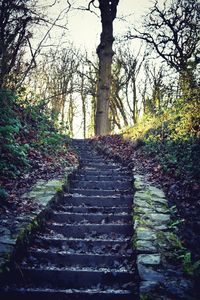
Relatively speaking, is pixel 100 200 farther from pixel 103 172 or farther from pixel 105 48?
pixel 105 48

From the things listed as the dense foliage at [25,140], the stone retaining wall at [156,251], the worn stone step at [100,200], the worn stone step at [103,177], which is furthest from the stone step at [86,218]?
the worn stone step at [103,177]

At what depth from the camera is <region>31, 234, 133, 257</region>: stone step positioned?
188 inches

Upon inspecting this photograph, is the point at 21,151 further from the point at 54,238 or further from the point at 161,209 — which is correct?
the point at 161,209

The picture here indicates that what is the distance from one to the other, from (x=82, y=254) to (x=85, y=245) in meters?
0.40

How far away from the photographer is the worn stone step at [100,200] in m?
6.52

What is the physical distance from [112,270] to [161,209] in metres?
1.80

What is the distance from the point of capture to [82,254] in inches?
177

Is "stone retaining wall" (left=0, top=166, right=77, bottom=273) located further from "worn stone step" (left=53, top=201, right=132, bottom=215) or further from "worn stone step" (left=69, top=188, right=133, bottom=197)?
"worn stone step" (left=69, top=188, right=133, bottom=197)

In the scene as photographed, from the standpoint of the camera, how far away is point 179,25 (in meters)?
16.9

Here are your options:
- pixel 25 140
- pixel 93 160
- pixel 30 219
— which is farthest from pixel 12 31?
pixel 30 219

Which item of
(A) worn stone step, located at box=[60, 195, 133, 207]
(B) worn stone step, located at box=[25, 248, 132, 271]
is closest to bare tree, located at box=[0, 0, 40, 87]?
(A) worn stone step, located at box=[60, 195, 133, 207]

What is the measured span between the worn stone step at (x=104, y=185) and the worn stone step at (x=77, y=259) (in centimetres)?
310

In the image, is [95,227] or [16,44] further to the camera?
[16,44]

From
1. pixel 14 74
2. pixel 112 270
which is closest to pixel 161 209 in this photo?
pixel 112 270
